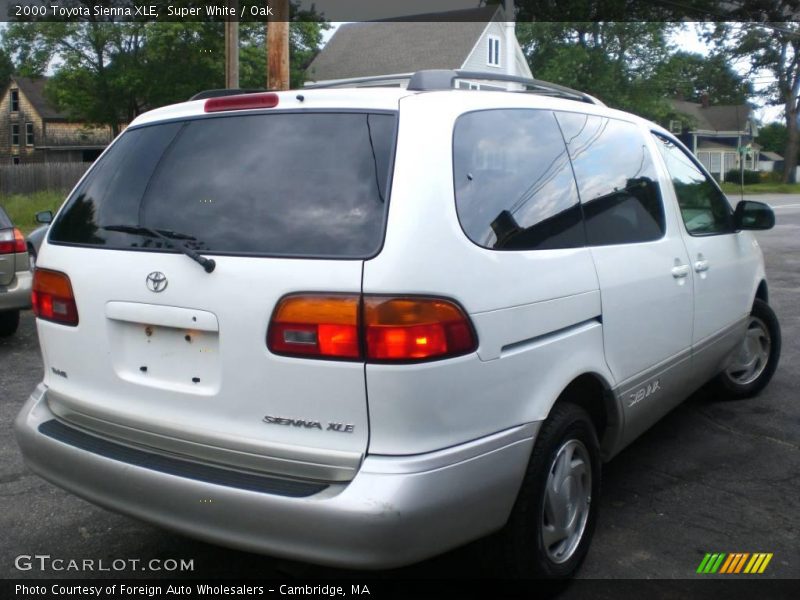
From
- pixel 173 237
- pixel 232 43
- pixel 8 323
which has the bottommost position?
pixel 8 323

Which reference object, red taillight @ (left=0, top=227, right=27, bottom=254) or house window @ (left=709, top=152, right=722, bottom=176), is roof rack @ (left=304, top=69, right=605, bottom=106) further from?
house window @ (left=709, top=152, right=722, bottom=176)

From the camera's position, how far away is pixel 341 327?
2584mm

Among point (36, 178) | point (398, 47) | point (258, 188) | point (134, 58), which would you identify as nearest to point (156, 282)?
point (258, 188)

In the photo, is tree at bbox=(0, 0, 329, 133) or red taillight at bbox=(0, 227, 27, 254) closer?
red taillight at bbox=(0, 227, 27, 254)

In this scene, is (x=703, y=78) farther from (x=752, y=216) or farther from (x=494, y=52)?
(x=752, y=216)

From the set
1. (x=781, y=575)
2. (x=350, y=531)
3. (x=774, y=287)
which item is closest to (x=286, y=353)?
(x=350, y=531)

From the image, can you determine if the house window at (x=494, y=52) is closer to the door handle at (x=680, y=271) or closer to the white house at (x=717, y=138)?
the white house at (x=717, y=138)

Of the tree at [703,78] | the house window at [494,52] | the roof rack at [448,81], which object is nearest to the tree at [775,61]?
the tree at [703,78]

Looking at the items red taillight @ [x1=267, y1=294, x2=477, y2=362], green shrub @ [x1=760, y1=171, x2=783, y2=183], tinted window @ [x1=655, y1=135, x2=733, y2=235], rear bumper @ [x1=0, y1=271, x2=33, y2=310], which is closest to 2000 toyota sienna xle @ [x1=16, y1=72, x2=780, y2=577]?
red taillight @ [x1=267, y1=294, x2=477, y2=362]

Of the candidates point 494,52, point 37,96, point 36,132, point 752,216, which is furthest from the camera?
point 37,96

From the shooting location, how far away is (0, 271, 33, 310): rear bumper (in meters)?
7.37

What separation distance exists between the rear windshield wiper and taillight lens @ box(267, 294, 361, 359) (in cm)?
30

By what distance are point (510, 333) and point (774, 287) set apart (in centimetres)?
913

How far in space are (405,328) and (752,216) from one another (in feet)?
10.9
